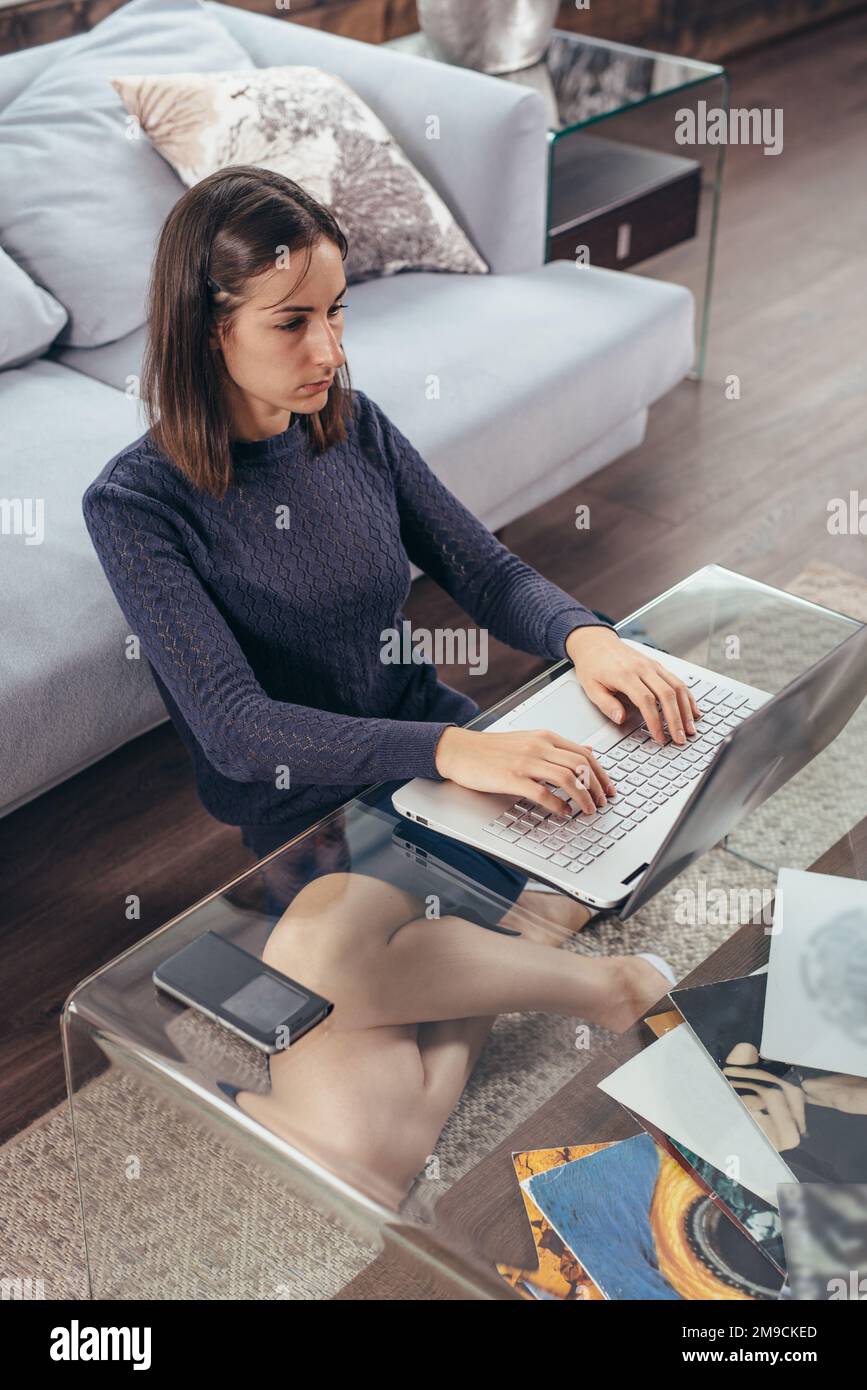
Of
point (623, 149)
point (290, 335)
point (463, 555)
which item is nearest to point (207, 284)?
point (290, 335)

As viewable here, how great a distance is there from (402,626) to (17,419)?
2.58 feet

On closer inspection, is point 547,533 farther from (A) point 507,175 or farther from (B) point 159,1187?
(B) point 159,1187

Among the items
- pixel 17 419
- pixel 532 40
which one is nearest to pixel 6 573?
pixel 17 419

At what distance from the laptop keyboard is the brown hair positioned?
1.37ft

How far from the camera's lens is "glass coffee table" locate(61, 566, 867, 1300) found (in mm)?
965

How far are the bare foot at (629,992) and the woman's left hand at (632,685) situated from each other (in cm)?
24

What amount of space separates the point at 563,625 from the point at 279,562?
30 centimetres

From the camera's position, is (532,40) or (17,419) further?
(532,40)

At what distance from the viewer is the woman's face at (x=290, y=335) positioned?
1.23m

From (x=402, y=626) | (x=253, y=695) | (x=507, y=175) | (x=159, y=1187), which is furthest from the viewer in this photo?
(x=507, y=175)

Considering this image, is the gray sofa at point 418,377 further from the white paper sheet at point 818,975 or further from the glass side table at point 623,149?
the white paper sheet at point 818,975

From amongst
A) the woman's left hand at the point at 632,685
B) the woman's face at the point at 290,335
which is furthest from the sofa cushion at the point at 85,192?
the woman's left hand at the point at 632,685

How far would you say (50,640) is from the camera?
5.43 ft

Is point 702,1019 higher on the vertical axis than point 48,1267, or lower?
higher
